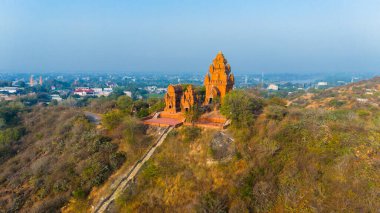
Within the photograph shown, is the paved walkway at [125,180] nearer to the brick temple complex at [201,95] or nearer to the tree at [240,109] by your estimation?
the brick temple complex at [201,95]

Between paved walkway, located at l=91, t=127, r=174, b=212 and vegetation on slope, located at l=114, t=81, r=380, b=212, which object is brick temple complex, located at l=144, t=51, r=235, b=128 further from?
vegetation on slope, located at l=114, t=81, r=380, b=212

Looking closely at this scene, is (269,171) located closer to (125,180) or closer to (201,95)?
(125,180)

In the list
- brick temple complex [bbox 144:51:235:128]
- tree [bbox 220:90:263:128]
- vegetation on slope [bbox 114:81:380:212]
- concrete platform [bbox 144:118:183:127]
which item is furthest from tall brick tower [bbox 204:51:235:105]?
vegetation on slope [bbox 114:81:380:212]

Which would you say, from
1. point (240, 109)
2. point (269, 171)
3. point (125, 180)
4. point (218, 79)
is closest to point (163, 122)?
point (125, 180)

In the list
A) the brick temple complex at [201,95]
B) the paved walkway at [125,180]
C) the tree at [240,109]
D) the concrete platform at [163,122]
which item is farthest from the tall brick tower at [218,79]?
the paved walkway at [125,180]

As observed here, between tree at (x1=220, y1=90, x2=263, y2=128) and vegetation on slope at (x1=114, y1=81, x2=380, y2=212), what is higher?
tree at (x1=220, y1=90, x2=263, y2=128)

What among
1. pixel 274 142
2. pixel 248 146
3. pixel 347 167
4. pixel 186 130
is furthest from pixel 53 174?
pixel 347 167
